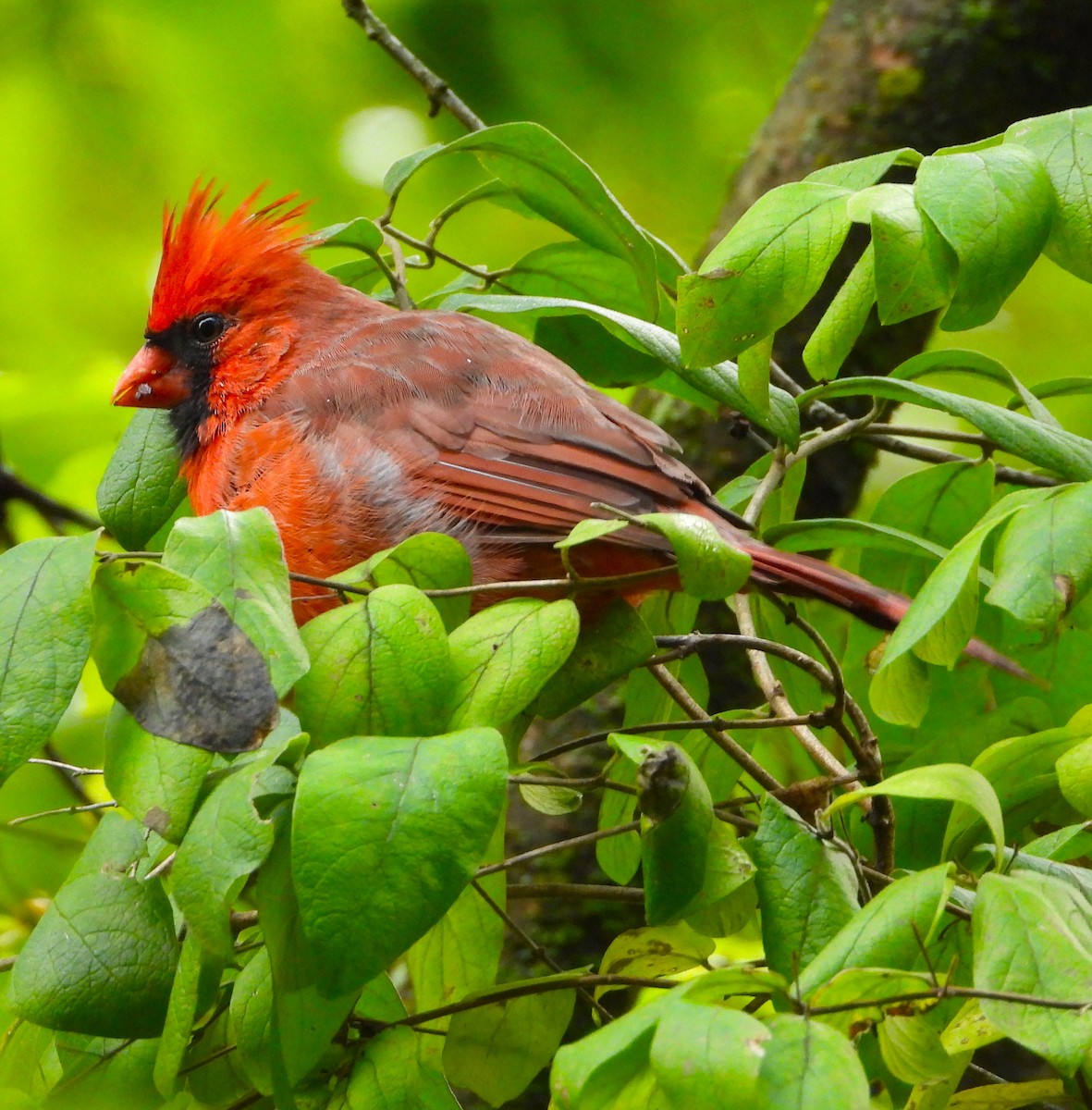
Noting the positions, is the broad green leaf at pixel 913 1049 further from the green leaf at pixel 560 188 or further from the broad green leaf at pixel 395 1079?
the green leaf at pixel 560 188

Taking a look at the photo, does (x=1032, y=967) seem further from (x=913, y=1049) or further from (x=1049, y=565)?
(x=1049, y=565)

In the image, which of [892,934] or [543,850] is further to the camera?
[543,850]

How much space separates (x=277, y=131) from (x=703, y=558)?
3181 millimetres

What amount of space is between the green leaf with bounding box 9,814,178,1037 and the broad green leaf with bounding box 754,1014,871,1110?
503 mm

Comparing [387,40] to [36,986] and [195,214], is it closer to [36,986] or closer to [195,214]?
[195,214]

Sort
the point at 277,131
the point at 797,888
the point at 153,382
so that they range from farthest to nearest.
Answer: the point at 277,131 < the point at 153,382 < the point at 797,888

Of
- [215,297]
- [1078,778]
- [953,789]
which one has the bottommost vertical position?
[1078,778]

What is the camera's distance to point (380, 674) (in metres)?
1.02

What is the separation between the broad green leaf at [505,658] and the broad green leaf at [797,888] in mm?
237

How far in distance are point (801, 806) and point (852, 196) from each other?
21.6 inches

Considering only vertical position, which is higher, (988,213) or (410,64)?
(410,64)

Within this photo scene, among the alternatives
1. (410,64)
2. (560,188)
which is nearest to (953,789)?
(560,188)

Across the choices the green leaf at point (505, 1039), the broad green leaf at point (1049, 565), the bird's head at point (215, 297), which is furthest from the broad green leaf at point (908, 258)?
the bird's head at point (215, 297)

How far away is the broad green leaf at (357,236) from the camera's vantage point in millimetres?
1884
